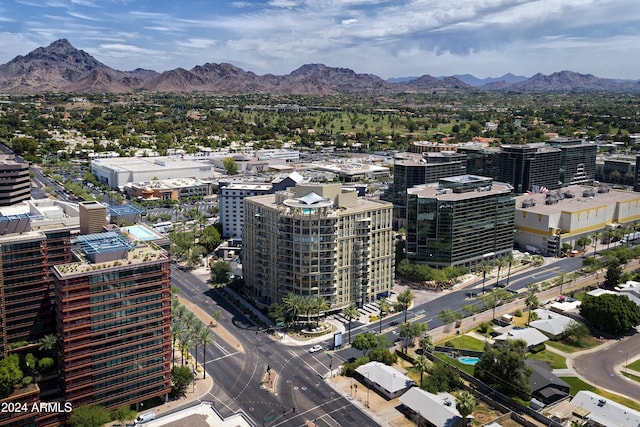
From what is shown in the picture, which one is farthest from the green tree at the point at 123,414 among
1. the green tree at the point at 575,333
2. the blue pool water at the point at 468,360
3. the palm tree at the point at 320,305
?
the green tree at the point at 575,333

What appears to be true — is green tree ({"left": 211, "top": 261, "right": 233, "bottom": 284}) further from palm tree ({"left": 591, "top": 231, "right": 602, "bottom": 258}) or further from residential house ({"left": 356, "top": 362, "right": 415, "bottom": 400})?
palm tree ({"left": 591, "top": 231, "right": 602, "bottom": 258})

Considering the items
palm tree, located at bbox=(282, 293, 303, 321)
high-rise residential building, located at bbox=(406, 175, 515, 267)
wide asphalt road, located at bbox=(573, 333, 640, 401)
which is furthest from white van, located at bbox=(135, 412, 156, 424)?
high-rise residential building, located at bbox=(406, 175, 515, 267)

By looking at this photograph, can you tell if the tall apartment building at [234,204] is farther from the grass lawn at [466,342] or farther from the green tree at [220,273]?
the grass lawn at [466,342]

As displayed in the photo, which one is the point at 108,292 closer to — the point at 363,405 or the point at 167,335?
the point at 167,335

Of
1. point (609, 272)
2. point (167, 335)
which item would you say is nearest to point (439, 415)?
point (167, 335)

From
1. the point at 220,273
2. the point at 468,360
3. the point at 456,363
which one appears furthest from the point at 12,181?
the point at 468,360
